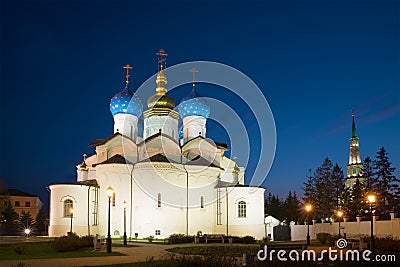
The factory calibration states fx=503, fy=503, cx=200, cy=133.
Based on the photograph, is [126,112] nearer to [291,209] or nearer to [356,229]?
[356,229]

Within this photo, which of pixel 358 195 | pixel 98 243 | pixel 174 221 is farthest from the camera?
pixel 358 195

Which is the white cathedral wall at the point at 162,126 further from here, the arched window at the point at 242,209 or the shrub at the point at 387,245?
the shrub at the point at 387,245

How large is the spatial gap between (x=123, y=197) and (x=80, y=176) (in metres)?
9.29

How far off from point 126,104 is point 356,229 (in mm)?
23490

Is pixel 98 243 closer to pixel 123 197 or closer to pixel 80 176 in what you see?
pixel 123 197

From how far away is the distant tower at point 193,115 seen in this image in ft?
156

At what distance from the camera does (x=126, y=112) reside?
47.1 m

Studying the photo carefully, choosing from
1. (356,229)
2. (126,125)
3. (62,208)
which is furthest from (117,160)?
(356,229)

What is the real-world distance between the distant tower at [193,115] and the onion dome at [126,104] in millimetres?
Result: 4131

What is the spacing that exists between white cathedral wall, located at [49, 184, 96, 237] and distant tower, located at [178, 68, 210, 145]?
1157cm

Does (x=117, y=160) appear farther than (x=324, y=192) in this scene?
No

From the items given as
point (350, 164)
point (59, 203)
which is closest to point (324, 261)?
point (59, 203)

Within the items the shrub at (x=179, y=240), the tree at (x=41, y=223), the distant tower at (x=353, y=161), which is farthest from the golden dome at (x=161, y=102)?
the distant tower at (x=353, y=161)

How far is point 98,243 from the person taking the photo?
23203 mm
